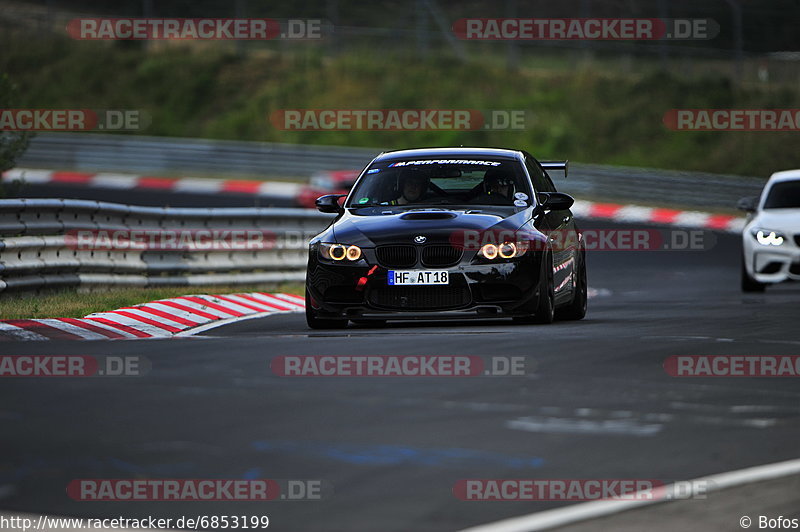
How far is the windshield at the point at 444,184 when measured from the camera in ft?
43.1

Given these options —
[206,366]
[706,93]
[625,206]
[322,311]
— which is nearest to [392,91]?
[706,93]

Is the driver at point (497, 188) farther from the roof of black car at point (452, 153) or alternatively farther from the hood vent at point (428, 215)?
the hood vent at point (428, 215)

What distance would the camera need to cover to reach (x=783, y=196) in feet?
61.7

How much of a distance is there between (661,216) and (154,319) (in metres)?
22.2

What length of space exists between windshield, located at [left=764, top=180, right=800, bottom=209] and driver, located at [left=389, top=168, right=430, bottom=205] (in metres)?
6.90

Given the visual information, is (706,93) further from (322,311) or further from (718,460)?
(718,460)

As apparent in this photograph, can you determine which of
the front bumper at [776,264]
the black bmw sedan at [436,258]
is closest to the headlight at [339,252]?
the black bmw sedan at [436,258]

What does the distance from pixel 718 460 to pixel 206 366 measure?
141 inches

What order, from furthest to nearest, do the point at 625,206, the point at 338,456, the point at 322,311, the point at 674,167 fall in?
1. the point at 674,167
2. the point at 625,206
3. the point at 322,311
4. the point at 338,456

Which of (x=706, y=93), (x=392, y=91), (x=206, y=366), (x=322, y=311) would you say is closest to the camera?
(x=206, y=366)

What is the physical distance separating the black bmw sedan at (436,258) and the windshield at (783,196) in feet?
20.7

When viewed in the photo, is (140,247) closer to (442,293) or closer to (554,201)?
(554,201)

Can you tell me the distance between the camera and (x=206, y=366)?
9172 millimetres

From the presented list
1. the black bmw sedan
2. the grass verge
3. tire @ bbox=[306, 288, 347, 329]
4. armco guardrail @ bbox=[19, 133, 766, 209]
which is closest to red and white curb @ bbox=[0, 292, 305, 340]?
the grass verge
